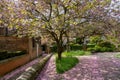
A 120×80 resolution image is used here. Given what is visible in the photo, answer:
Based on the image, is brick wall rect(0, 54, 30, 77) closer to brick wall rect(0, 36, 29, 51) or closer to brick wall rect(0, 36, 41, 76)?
brick wall rect(0, 36, 41, 76)

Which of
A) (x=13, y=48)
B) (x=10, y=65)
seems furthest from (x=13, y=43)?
(x=10, y=65)

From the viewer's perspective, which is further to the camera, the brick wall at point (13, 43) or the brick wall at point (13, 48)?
the brick wall at point (13, 43)

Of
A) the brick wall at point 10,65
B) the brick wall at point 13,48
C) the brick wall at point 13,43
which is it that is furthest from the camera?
the brick wall at point 13,43

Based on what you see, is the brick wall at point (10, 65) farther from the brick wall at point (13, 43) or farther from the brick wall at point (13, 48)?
the brick wall at point (13, 43)

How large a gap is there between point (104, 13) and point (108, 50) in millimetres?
21268

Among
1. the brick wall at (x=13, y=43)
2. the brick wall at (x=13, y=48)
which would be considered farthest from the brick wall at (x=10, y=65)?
the brick wall at (x=13, y=43)

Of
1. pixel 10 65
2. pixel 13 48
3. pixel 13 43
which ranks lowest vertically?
pixel 10 65

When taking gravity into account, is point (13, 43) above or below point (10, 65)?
above

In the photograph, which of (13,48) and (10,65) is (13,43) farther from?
(10,65)

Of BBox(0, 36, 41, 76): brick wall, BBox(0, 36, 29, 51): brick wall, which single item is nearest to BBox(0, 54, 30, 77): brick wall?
BBox(0, 36, 41, 76): brick wall

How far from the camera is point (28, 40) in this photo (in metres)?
18.5

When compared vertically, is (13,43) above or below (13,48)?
above

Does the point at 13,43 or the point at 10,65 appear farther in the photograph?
the point at 13,43

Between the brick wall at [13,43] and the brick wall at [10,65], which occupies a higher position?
the brick wall at [13,43]
